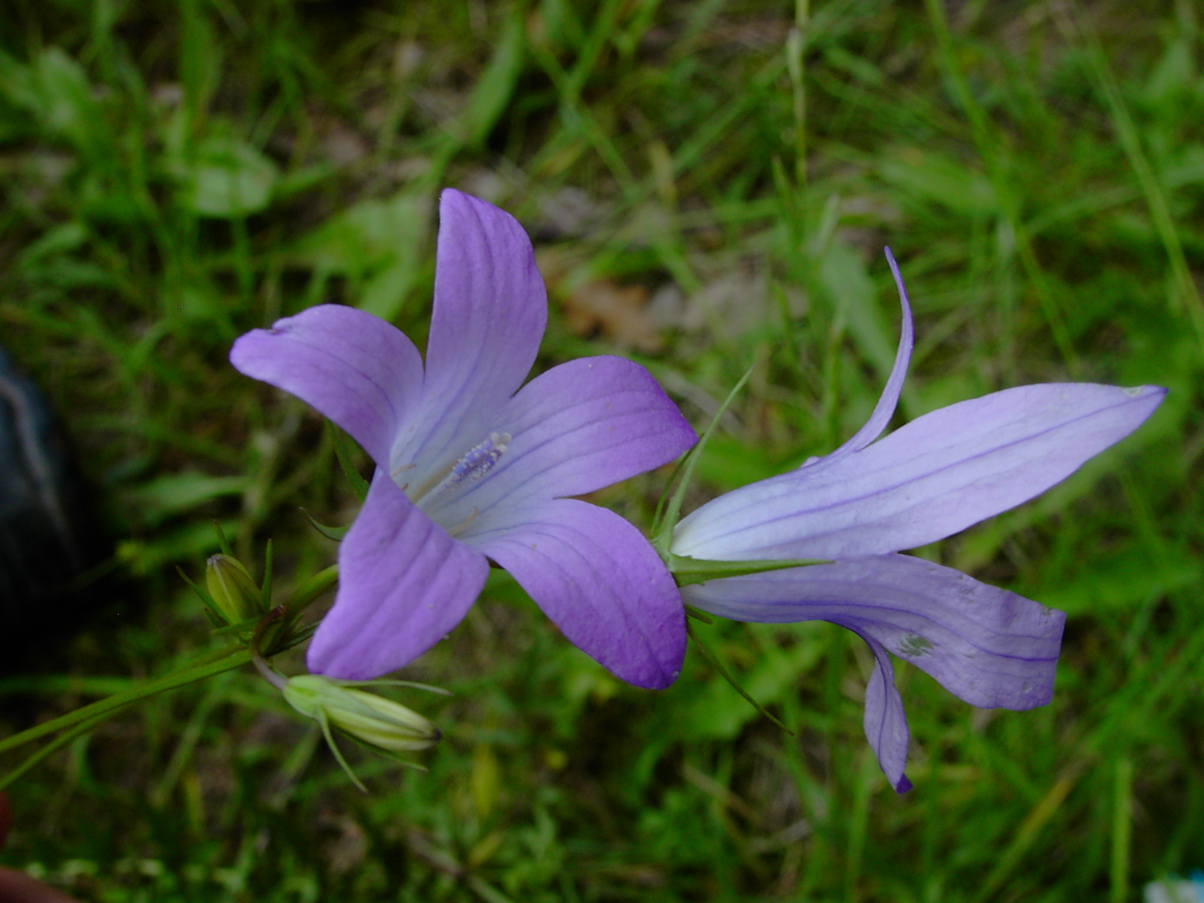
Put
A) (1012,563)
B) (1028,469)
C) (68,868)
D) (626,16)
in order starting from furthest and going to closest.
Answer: (626,16) → (1012,563) → (68,868) → (1028,469)

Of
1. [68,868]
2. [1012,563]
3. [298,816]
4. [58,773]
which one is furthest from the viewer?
[1012,563]

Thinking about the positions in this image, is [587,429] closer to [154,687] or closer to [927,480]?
[927,480]

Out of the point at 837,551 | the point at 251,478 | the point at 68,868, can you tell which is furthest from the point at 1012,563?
the point at 68,868

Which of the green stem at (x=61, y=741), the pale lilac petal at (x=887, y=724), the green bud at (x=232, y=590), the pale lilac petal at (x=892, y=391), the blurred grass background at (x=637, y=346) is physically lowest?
the blurred grass background at (x=637, y=346)

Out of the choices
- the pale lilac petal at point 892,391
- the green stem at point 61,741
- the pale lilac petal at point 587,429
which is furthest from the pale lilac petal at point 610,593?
the green stem at point 61,741

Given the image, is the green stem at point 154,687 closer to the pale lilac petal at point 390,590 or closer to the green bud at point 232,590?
the green bud at point 232,590

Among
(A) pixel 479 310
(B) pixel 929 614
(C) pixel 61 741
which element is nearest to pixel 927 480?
(B) pixel 929 614

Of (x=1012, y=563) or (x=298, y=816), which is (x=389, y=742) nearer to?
(x=298, y=816)
